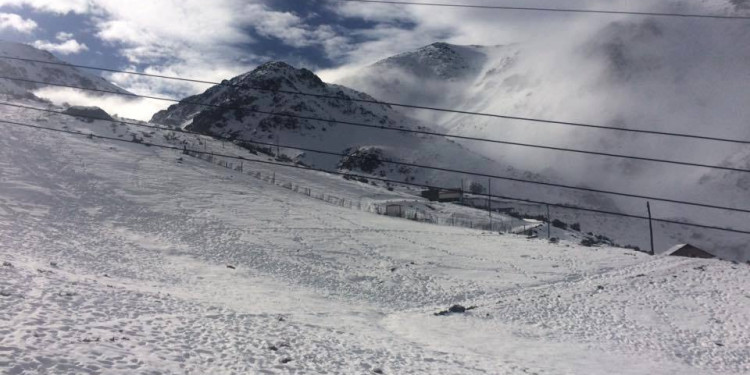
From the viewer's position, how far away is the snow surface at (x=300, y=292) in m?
15.7

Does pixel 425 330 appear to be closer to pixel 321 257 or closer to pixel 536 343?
pixel 536 343

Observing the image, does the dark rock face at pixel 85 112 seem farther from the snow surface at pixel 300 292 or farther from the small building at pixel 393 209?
the small building at pixel 393 209

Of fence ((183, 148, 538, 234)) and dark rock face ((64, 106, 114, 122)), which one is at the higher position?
dark rock face ((64, 106, 114, 122))

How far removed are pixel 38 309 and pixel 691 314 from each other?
108 ft

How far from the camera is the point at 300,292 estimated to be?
31.5 m

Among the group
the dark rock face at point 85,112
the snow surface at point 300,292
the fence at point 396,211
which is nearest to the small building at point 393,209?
the fence at point 396,211

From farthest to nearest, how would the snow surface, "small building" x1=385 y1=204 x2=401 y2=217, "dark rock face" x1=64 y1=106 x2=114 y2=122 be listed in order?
"dark rock face" x1=64 y1=106 x2=114 y2=122 < "small building" x1=385 y1=204 x2=401 y2=217 < the snow surface

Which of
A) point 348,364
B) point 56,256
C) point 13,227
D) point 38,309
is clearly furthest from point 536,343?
point 13,227

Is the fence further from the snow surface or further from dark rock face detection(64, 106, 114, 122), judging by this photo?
dark rock face detection(64, 106, 114, 122)

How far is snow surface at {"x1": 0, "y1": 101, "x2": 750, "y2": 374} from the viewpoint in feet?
51.4

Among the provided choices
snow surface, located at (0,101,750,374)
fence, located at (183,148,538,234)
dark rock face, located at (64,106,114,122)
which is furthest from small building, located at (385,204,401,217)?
dark rock face, located at (64,106,114,122)

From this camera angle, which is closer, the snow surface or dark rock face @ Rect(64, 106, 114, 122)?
the snow surface

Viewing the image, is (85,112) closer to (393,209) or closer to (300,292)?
(393,209)

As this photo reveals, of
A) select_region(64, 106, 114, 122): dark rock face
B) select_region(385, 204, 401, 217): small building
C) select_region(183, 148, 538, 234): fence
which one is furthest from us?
select_region(64, 106, 114, 122): dark rock face
